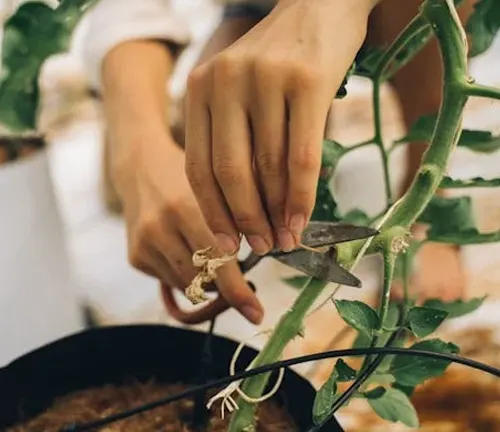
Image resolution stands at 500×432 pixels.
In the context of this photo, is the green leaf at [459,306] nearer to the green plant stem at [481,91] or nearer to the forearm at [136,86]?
the green plant stem at [481,91]

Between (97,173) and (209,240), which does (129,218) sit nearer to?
(209,240)

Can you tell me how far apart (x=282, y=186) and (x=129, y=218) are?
0.27m

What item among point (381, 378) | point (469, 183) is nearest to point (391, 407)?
point (381, 378)

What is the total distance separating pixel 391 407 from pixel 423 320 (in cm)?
8

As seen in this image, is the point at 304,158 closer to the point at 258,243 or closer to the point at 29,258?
the point at 258,243

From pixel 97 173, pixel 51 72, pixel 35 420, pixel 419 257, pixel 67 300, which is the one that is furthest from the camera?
pixel 51 72

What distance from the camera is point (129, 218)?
0.57 metres

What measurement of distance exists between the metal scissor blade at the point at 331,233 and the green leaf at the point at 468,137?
99 millimetres

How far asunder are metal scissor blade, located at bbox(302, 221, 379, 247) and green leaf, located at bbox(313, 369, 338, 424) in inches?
2.4

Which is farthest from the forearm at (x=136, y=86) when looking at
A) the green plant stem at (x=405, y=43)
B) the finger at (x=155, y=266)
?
the green plant stem at (x=405, y=43)

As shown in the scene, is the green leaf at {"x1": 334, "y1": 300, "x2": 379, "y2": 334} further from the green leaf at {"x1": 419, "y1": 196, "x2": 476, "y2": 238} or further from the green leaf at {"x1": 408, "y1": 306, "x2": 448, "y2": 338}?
the green leaf at {"x1": 419, "y1": 196, "x2": 476, "y2": 238}

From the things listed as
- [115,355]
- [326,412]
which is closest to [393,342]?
[326,412]

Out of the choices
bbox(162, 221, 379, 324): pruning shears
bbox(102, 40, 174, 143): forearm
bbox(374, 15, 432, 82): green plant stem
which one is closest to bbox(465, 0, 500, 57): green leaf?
bbox(374, 15, 432, 82): green plant stem

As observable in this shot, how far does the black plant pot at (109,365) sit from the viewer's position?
1.49ft
